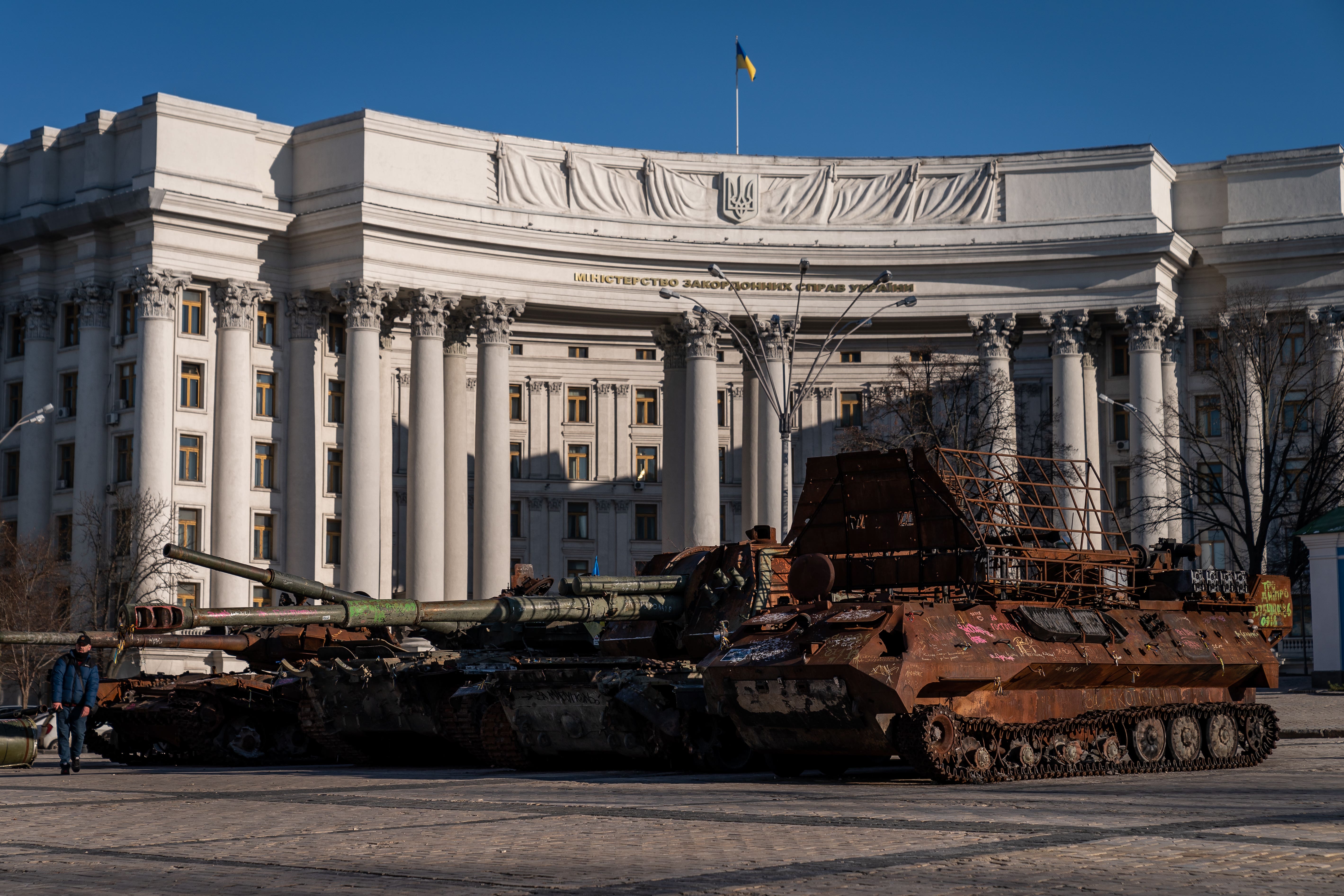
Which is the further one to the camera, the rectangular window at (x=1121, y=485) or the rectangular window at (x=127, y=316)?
the rectangular window at (x=1121, y=485)

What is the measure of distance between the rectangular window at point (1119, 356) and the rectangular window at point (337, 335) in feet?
84.6

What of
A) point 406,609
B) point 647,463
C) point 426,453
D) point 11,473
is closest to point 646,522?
point 647,463

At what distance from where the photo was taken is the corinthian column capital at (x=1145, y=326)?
5653 centimetres

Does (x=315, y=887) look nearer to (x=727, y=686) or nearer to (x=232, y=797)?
(x=232, y=797)

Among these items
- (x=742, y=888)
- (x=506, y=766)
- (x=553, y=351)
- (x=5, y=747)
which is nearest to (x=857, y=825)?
(x=742, y=888)

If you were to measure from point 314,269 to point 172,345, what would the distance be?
16.9 feet

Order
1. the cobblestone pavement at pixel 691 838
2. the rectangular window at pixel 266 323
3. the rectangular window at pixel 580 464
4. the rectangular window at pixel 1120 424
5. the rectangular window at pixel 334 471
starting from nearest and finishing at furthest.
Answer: the cobblestone pavement at pixel 691 838, the rectangular window at pixel 266 323, the rectangular window at pixel 334 471, the rectangular window at pixel 1120 424, the rectangular window at pixel 580 464

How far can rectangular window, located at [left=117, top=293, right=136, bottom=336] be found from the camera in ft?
179

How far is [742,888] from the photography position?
31.7ft

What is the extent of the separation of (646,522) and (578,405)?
17.4 feet

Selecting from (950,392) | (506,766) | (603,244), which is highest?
(603,244)

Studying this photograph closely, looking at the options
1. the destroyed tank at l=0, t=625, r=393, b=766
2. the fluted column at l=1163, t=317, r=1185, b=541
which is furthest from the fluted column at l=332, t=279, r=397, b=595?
the destroyed tank at l=0, t=625, r=393, b=766

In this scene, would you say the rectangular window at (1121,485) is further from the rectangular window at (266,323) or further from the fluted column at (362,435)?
the rectangular window at (266,323)

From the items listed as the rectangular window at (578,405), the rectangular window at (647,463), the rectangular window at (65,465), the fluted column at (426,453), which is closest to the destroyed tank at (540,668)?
the fluted column at (426,453)
